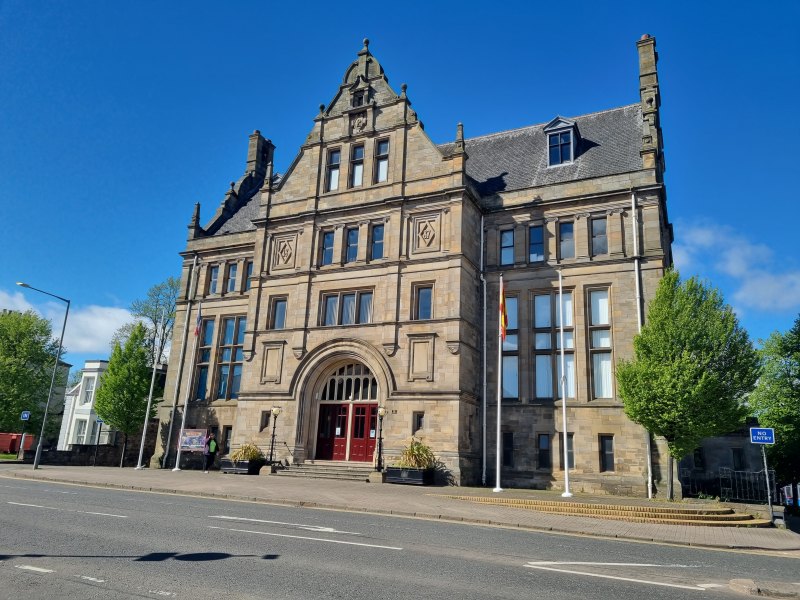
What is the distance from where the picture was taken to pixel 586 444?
26859 millimetres

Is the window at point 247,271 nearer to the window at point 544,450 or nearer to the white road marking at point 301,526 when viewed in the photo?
the window at point 544,450

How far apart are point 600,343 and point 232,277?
2426 centimetres

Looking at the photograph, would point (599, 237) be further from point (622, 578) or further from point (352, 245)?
point (622, 578)

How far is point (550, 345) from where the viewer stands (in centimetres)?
2934

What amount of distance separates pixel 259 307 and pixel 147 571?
87.1ft

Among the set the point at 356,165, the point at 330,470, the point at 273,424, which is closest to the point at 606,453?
the point at 330,470

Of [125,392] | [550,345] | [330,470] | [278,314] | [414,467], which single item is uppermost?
[278,314]

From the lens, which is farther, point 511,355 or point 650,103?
point 650,103

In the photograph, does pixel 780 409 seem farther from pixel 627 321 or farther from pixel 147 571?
pixel 147 571

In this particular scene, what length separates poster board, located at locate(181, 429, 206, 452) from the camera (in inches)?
1289

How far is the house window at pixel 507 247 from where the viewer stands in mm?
31312

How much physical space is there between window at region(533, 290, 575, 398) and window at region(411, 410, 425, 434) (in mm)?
5881

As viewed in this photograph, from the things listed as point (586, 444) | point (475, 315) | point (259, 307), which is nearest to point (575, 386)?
point (586, 444)

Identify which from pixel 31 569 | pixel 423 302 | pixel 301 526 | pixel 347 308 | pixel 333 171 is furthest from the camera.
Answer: pixel 333 171
